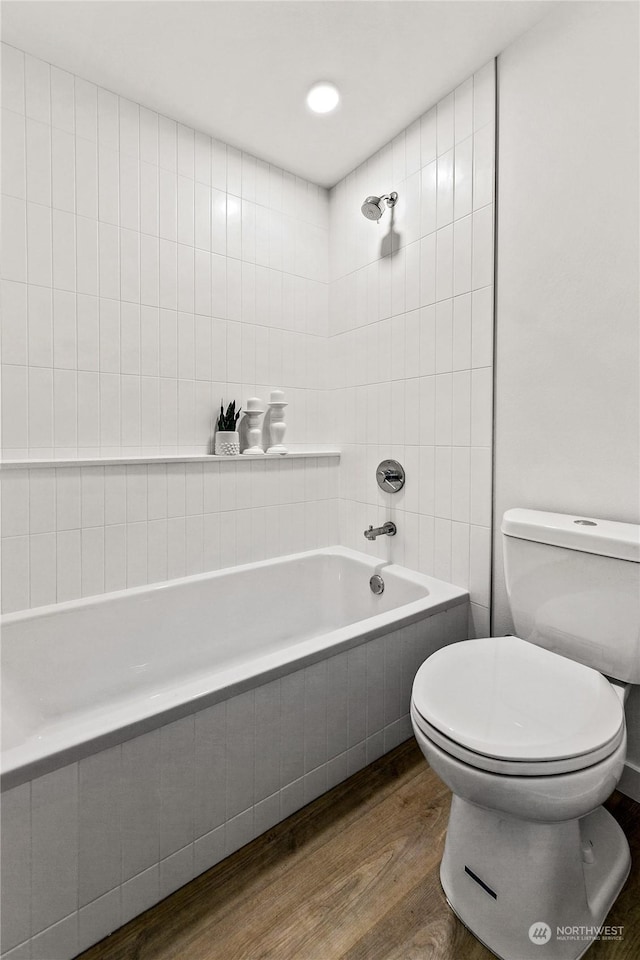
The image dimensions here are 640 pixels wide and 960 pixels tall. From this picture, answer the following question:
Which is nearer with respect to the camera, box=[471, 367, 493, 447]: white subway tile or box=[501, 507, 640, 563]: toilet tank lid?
box=[501, 507, 640, 563]: toilet tank lid

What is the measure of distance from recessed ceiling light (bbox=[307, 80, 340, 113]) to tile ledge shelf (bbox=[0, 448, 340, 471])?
1395mm

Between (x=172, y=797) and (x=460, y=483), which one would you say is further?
(x=460, y=483)

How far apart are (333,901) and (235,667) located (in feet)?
1.90

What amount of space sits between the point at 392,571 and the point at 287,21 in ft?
6.46

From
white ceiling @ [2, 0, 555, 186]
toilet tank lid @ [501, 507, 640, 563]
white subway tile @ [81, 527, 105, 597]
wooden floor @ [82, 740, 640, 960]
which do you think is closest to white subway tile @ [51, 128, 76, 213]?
white ceiling @ [2, 0, 555, 186]

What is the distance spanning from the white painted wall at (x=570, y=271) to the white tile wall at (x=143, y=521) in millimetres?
997

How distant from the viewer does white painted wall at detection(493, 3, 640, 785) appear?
1.32 meters

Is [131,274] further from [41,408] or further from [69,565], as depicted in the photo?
[69,565]

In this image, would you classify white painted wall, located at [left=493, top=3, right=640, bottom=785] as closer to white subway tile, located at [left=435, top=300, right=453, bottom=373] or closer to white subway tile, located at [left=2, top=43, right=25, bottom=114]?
white subway tile, located at [left=435, top=300, right=453, bottom=373]

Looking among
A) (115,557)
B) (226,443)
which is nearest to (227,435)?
(226,443)

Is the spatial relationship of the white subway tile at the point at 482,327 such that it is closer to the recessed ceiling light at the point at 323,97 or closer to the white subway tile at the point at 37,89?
the recessed ceiling light at the point at 323,97

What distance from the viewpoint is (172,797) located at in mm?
1071

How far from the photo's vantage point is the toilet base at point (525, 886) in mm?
976

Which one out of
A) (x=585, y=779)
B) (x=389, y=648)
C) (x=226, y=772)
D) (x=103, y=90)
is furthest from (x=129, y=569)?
(x=103, y=90)
